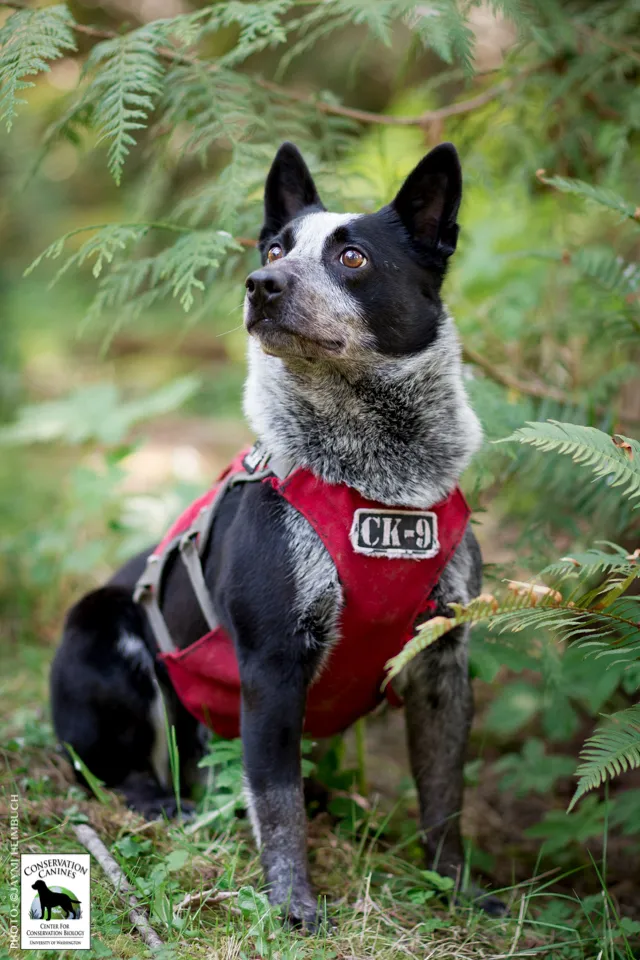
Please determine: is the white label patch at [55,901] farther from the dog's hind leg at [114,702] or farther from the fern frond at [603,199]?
the fern frond at [603,199]

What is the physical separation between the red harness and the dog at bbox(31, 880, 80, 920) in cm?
83

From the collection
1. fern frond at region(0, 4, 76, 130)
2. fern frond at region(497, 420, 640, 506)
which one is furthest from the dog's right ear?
fern frond at region(497, 420, 640, 506)

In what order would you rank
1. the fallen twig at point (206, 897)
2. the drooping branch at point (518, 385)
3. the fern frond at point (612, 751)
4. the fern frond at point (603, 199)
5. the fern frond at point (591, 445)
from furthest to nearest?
the drooping branch at point (518, 385) → the fern frond at point (603, 199) → the fallen twig at point (206, 897) → the fern frond at point (591, 445) → the fern frond at point (612, 751)

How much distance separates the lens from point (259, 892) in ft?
8.47

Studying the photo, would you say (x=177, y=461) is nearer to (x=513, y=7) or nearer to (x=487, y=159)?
(x=487, y=159)

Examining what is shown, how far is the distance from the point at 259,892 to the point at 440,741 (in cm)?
77

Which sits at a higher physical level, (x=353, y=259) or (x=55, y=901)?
(x=353, y=259)

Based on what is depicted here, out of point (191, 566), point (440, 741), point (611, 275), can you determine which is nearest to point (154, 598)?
point (191, 566)

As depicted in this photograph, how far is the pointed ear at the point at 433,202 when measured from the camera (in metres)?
2.73

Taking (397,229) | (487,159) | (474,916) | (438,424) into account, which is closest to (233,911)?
(474,916)

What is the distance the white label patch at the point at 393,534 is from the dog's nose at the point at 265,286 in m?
0.67

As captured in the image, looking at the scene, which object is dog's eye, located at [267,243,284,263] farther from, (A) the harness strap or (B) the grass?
(B) the grass

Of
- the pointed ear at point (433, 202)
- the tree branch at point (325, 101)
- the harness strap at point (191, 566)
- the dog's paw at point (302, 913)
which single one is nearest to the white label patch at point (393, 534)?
the harness strap at point (191, 566)

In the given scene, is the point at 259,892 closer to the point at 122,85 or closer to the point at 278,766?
the point at 278,766
